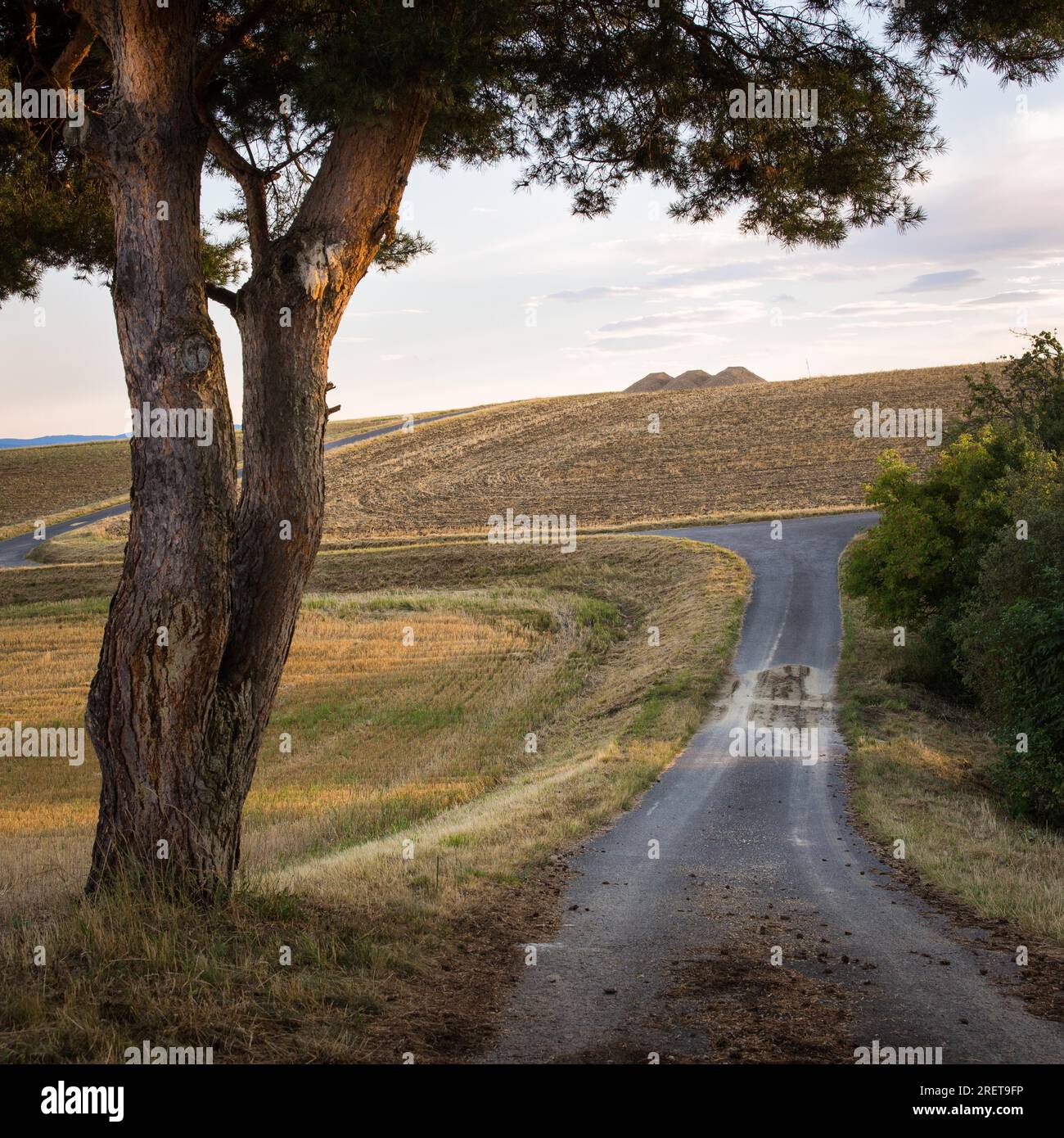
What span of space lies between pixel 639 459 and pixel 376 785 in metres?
51.5

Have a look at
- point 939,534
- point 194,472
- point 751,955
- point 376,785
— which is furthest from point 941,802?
point 939,534

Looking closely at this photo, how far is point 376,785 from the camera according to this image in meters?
19.0

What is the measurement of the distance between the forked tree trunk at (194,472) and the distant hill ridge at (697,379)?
14648 cm

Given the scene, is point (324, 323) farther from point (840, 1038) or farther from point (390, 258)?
point (840, 1038)

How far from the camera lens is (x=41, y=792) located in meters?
19.8

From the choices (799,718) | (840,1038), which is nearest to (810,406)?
(799,718)

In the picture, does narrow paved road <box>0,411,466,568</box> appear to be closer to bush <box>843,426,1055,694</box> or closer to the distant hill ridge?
bush <box>843,426,1055,694</box>

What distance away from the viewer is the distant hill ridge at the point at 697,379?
520ft

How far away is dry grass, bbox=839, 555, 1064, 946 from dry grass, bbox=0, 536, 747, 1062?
12.4 feet

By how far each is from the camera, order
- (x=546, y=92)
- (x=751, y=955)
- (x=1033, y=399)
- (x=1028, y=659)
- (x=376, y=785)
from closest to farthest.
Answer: (x=751, y=955) < (x=546, y=92) < (x=1028, y=659) < (x=376, y=785) < (x=1033, y=399)

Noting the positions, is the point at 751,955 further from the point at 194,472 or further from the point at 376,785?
the point at 376,785

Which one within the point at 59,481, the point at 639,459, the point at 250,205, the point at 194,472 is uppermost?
the point at 59,481

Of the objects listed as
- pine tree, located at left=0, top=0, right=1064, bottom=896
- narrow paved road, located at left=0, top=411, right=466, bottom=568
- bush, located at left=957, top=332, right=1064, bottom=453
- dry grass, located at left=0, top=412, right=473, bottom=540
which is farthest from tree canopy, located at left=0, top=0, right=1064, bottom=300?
dry grass, located at left=0, top=412, right=473, bottom=540

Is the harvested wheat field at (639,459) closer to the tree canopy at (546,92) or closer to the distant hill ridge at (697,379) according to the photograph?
the tree canopy at (546,92)
